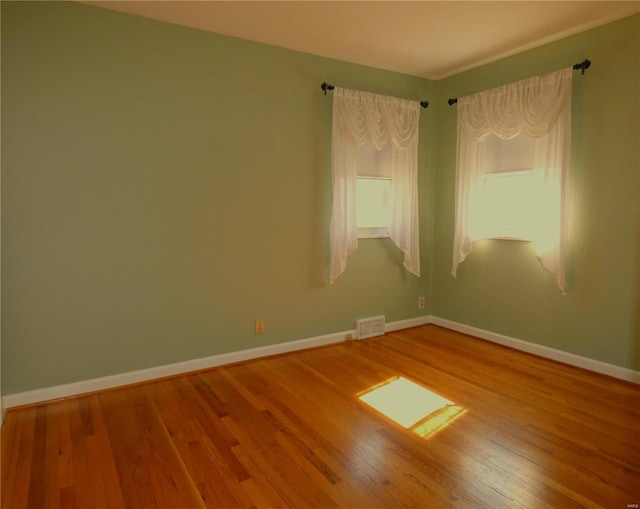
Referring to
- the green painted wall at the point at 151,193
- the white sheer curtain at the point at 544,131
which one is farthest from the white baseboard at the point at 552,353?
the green painted wall at the point at 151,193

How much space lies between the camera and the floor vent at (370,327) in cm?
402

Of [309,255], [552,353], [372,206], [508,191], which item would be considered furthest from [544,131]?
[309,255]

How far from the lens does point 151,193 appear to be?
9.65 ft

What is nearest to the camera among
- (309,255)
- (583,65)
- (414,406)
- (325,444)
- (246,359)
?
(325,444)

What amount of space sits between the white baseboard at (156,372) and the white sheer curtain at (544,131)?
1913 mm

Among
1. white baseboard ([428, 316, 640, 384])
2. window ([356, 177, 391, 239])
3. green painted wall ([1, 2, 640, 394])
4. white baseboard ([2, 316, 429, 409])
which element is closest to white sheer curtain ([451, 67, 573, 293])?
green painted wall ([1, 2, 640, 394])

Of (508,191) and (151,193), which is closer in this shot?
(151,193)

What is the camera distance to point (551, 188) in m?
3.25

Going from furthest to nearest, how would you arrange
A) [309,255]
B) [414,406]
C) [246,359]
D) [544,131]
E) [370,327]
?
[370,327] → [309,255] → [246,359] → [544,131] → [414,406]

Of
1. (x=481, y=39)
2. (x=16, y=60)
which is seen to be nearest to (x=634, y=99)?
(x=481, y=39)

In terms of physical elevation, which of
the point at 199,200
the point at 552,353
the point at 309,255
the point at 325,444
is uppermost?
the point at 199,200

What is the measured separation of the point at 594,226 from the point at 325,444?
2.60m

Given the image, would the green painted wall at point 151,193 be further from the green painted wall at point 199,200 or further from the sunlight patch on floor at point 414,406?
the sunlight patch on floor at point 414,406

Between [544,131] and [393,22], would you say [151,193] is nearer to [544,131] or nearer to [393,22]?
[393,22]
